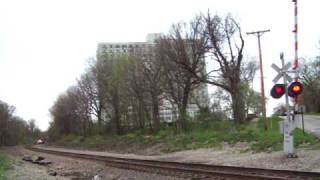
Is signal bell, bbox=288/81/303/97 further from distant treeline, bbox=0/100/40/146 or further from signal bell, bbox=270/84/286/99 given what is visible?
distant treeline, bbox=0/100/40/146

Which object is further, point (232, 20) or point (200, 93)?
A: point (200, 93)

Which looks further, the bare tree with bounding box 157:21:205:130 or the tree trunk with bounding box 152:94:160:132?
the tree trunk with bounding box 152:94:160:132

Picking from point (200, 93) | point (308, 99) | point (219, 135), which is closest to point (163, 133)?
point (219, 135)

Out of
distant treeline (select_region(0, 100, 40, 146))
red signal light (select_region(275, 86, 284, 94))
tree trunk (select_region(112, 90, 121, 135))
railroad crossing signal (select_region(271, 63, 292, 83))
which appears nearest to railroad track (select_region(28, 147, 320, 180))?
red signal light (select_region(275, 86, 284, 94))

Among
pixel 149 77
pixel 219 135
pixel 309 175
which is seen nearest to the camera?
pixel 309 175

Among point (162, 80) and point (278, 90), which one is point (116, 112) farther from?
point (278, 90)

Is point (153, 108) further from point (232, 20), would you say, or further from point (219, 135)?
point (219, 135)

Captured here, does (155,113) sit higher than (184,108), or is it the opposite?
(184,108)

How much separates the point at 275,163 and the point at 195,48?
36924 millimetres

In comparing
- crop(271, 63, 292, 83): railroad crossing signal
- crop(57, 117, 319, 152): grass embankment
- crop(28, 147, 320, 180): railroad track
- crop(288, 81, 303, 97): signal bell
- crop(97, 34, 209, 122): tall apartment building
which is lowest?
crop(28, 147, 320, 180): railroad track

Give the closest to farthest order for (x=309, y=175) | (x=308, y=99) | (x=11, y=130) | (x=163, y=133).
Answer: (x=309, y=175)
(x=163, y=133)
(x=308, y=99)
(x=11, y=130)

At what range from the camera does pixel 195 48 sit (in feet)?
190

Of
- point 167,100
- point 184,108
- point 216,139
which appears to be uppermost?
point 167,100

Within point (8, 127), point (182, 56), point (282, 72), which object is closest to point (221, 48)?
point (182, 56)
